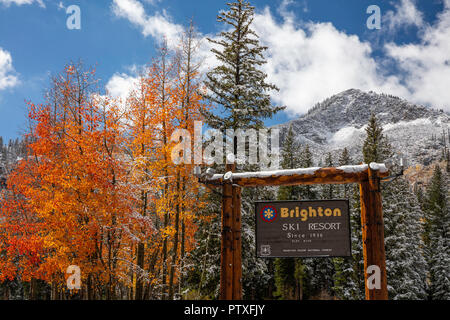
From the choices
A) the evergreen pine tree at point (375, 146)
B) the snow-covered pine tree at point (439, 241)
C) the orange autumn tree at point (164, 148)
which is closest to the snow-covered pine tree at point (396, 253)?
the evergreen pine tree at point (375, 146)

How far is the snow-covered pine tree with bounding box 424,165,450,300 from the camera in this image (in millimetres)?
29781

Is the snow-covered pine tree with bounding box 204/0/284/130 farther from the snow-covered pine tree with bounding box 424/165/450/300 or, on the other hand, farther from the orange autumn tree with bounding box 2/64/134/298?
the snow-covered pine tree with bounding box 424/165/450/300

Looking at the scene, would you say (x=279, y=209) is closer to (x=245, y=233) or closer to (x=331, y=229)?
(x=331, y=229)

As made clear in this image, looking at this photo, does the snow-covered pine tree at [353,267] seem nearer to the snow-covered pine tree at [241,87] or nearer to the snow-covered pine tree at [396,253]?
the snow-covered pine tree at [396,253]

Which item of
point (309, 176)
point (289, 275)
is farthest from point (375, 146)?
point (309, 176)

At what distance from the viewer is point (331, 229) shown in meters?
7.55

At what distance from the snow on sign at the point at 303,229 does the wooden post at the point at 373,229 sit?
1.29 ft

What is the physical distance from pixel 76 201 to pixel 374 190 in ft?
31.4

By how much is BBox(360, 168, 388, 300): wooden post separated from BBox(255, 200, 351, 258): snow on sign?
1.29 ft

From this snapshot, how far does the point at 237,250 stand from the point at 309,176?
247cm

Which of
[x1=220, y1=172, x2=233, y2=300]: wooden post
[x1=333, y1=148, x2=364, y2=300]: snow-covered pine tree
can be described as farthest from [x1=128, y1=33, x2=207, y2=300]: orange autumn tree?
[x1=333, y1=148, x2=364, y2=300]: snow-covered pine tree

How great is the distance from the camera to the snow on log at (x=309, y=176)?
24.5ft

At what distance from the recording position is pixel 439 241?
106 feet

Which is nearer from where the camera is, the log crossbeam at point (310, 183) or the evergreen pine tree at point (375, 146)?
the log crossbeam at point (310, 183)
